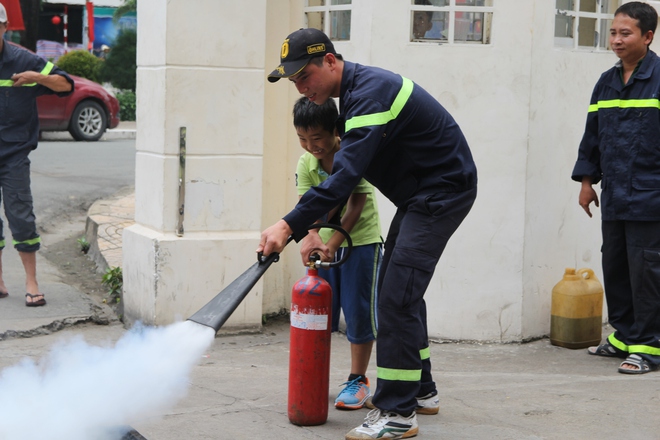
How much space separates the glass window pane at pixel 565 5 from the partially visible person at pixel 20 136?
11.8ft

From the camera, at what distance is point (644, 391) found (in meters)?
5.11

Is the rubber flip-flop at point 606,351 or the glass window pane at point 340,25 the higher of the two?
the glass window pane at point 340,25

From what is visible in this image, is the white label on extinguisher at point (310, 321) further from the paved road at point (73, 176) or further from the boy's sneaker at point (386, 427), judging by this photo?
the paved road at point (73, 176)

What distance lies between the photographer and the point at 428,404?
460 cm

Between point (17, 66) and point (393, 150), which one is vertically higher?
point (17, 66)

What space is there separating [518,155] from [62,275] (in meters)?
3.95

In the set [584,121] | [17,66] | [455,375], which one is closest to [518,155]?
[584,121]

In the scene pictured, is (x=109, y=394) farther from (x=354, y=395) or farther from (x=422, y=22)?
(x=422, y=22)

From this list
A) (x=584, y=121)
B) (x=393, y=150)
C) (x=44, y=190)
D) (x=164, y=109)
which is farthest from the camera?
(x=44, y=190)

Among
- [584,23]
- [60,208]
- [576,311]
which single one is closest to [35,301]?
[60,208]

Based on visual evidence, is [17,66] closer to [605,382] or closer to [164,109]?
[164,109]

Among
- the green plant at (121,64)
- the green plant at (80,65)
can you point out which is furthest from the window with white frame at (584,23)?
the green plant at (80,65)

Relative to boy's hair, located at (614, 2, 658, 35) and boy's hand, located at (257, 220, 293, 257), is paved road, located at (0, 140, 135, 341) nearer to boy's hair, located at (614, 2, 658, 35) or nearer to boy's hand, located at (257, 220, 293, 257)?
boy's hand, located at (257, 220, 293, 257)

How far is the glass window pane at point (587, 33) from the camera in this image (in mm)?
6461
